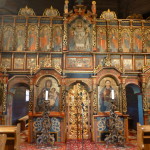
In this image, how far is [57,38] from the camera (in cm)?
1057

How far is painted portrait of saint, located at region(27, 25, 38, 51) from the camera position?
10.4 meters

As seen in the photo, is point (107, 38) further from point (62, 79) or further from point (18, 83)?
point (18, 83)

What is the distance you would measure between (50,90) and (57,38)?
2956 millimetres

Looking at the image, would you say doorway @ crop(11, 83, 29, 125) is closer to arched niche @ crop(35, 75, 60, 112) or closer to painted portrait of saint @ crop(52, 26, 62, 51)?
arched niche @ crop(35, 75, 60, 112)

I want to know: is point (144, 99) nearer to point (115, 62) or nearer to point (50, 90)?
point (115, 62)

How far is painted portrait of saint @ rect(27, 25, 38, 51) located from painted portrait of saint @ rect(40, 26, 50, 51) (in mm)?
327

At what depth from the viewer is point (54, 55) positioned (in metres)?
10.4

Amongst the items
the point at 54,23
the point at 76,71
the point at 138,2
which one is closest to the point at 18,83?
the point at 76,71

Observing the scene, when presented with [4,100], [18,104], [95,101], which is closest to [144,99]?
[95,101]

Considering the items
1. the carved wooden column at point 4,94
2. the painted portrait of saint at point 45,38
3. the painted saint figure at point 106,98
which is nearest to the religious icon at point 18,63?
the carved wooden column at point 4,94

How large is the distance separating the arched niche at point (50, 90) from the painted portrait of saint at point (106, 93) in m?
2.18

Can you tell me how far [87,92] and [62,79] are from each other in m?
1.63

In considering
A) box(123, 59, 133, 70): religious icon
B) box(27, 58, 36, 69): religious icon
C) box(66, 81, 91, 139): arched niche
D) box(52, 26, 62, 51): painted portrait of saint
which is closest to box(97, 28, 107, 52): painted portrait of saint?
box(123, 59, 133, 70): religious icon

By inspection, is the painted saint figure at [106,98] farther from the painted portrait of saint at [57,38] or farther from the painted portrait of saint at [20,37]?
the painted portrait of saint at [20,37]
